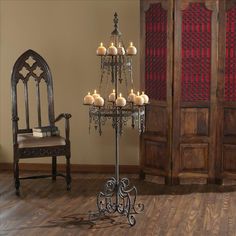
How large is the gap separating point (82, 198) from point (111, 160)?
1.09m

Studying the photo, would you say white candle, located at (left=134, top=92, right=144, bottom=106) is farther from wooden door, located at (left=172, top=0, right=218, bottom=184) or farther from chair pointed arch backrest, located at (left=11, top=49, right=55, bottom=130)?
chair pointed arch backrest, located at (left=11, top=49, right=55, bottom=130)

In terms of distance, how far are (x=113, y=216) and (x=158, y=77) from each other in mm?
1607

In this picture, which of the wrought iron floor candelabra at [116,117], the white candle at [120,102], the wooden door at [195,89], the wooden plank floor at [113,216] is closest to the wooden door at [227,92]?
the wooden door at [195,89]

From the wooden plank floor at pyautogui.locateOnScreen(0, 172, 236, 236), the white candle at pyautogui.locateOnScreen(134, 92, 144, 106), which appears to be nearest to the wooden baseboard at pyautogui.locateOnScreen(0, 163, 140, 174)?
the wooden plank floor at pyautogui.locateOnScreen(0, 172, 236, 236)

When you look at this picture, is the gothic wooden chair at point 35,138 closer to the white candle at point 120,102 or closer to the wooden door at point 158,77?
the wooden door at point 158,77

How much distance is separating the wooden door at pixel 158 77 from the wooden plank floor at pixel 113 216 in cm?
31

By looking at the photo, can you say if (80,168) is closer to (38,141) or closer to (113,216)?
(38,141)

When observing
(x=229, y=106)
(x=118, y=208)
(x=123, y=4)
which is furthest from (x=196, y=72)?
(x=118, y=208)

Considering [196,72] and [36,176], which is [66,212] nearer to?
[36,176]

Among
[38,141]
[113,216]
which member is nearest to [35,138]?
[38,141]

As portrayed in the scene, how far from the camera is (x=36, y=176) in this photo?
17.7 feet

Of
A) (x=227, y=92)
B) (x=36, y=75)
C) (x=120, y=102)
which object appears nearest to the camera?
(x=120, y=102)

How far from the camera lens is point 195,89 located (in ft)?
17.2

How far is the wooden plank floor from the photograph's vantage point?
404cm
